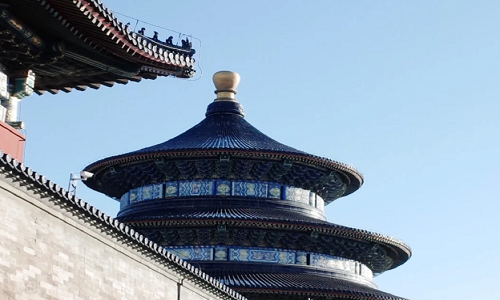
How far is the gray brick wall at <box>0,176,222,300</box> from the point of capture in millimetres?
18219

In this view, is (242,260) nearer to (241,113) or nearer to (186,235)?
(186,235)

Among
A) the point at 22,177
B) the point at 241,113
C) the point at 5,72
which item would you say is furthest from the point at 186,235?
the point at 22,177

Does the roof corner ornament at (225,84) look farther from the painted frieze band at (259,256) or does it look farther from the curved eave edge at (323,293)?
the curved eave edge at (323,293)

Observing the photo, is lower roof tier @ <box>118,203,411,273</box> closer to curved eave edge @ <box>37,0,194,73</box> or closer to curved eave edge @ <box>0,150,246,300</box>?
curved eave edge @ <box>0,150,246,300</box>

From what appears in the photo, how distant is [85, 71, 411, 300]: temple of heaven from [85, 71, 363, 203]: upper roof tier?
0.12ft

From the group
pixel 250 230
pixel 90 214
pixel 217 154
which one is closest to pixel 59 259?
pixel 90 214

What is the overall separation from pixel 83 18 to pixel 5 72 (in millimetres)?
2962

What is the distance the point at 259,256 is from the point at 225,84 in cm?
927

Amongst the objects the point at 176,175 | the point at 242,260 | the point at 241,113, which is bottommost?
the point at 242,260

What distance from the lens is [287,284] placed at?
3409cm

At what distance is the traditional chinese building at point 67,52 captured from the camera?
1945 cm

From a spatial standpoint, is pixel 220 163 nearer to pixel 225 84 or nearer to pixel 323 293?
pixel 225 84

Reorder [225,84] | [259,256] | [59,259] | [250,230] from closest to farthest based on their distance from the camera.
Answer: [59,259] → [250,230] → [259,256] → [225,84]

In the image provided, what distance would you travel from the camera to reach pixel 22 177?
18.4m
